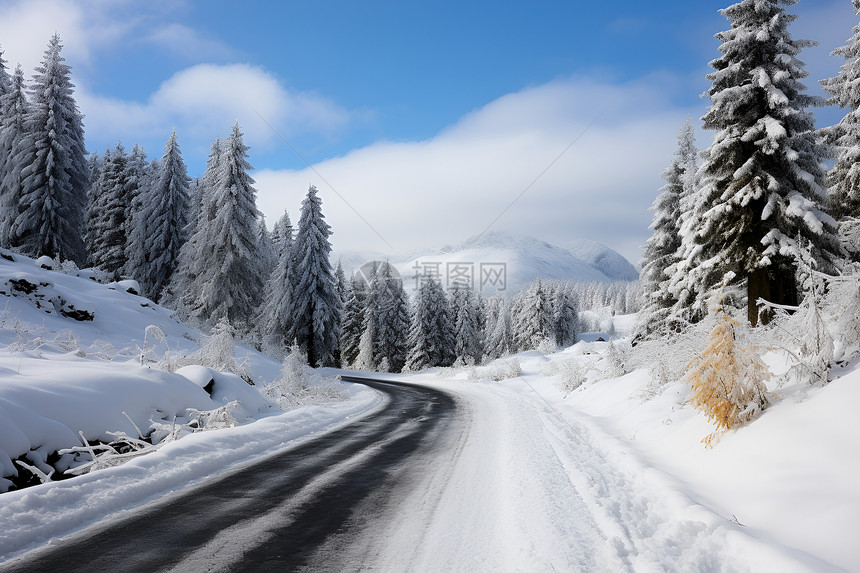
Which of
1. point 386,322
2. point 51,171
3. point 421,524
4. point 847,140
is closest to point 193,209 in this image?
point 51,171

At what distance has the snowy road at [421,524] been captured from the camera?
3.61m

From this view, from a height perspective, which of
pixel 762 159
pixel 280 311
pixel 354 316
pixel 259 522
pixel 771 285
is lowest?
pixel 259 522

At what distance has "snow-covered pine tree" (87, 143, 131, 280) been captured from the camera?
38062 mm

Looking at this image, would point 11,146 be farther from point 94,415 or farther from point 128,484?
point 128,484

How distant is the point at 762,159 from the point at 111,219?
44.7m

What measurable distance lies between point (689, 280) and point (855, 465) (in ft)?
47.9

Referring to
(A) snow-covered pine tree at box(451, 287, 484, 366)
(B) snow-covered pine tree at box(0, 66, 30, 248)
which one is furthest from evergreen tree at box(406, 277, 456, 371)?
(B) snow-covered pine tree at box(0, 66, 30, 248)

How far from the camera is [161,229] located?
1377 inches

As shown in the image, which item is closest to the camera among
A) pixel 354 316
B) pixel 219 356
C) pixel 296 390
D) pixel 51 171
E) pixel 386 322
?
pixel 219 356

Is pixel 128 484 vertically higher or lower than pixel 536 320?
lower

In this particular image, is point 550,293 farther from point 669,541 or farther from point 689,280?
point 669,541

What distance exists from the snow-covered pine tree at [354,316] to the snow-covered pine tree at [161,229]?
24.3 m

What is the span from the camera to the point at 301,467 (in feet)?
22.5

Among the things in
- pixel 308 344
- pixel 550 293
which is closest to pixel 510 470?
pixel 308 344
